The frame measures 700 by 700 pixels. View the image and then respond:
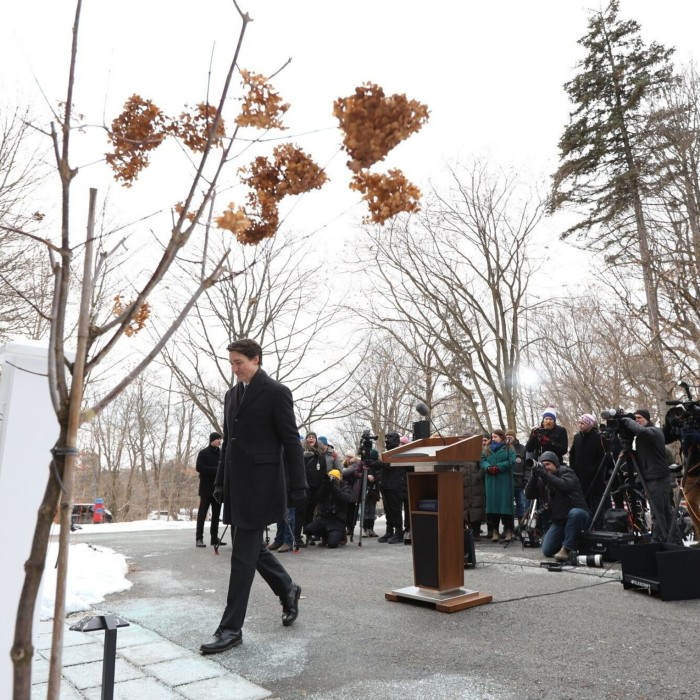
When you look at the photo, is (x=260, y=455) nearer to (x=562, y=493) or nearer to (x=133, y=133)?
(x=133, y=133)

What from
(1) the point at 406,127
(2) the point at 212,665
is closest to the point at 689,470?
(2) the point at 212,665

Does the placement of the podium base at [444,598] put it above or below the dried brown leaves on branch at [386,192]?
below

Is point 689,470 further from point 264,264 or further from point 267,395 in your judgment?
point 264,264

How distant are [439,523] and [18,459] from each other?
350 centimetres

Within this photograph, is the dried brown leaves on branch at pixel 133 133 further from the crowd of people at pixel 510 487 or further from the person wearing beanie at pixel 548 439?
the person wearing beanie at pixel 548 439

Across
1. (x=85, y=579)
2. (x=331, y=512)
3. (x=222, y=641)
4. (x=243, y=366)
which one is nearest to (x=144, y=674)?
(x=222, y=641)

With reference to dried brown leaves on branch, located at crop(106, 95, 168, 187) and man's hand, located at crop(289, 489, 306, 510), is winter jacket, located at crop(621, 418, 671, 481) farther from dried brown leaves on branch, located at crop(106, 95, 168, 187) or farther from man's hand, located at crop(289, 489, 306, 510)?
dried brown leaves on branch, located at crop(106, 95, 168, 187)

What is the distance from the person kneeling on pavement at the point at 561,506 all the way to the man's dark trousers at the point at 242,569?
14.6 ft

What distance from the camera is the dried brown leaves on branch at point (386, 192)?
1.96m

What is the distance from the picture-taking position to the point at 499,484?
A: 976cm

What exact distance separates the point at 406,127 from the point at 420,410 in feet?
12.6

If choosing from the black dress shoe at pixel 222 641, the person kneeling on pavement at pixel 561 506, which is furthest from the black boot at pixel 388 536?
the black dress shoe at pixel 222 641

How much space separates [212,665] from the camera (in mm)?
3424

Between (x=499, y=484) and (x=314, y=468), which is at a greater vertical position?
(x=314, y=468)
